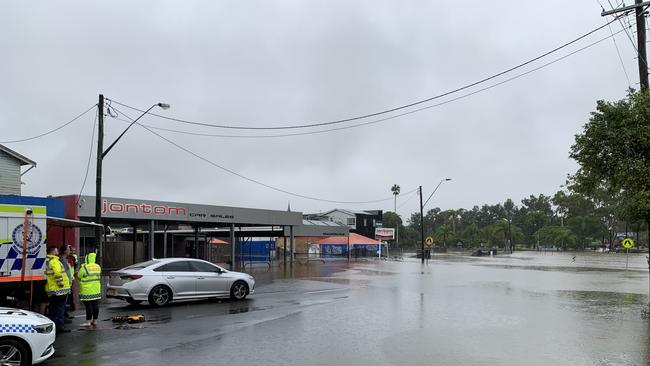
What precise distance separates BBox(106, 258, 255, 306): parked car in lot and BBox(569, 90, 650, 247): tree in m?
10.6

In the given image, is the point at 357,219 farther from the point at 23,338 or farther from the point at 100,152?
the point at 23,338

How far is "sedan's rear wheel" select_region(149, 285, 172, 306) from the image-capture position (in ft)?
47.8

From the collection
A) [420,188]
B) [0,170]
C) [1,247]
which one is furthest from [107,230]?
[420,188]

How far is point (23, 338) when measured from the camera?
23.7 feet

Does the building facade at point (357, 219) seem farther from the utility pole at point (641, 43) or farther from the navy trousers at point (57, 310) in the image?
the navy trousers at point (57, 310)

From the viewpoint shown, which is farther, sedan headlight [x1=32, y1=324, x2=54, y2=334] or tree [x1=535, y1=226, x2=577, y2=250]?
tree [x1=535, y1=226, x2=577, y2=250]

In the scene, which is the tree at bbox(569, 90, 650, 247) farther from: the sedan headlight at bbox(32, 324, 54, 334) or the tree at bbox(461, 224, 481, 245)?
the tree at bbox(461, 224, 481, 245)

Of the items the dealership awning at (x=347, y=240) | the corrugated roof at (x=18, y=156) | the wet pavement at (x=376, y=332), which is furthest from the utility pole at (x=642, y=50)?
the dealership awning at (x=347, y=240)

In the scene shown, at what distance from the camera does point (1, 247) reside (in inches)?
424

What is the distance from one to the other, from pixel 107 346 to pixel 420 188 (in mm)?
47878

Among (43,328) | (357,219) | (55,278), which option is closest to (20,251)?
(55,278)

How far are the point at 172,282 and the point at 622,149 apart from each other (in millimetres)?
12522

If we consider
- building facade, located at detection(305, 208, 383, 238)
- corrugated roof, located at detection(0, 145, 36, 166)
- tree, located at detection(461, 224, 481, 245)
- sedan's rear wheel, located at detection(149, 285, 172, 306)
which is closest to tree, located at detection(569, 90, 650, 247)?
sedan's rear wheel, located at detection(149, 285, 172, 306)

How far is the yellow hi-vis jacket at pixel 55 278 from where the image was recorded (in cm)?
1042
